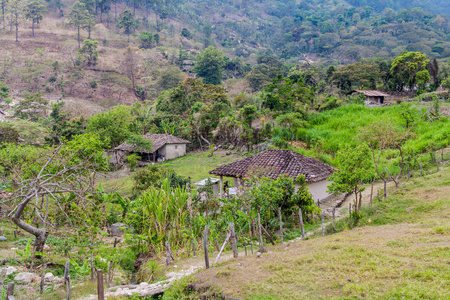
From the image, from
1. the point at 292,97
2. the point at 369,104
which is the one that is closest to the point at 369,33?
the point at 369,104

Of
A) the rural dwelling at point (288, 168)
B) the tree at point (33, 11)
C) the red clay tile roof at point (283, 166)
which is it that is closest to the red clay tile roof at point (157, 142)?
the red clay tile roof at point (283, 166)

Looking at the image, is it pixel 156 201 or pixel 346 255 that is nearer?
pixel 346 255

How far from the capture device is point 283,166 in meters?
14.0

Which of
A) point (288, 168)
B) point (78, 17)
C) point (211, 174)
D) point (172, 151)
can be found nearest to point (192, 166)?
point (172, 151)

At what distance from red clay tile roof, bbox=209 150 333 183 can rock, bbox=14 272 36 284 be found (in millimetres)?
8360

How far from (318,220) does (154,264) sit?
23.7 feet

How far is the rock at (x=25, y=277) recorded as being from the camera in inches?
249

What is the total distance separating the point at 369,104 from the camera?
1298 inches

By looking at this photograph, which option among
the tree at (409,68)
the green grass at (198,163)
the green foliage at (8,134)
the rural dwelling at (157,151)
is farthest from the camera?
the tree at (409,68)

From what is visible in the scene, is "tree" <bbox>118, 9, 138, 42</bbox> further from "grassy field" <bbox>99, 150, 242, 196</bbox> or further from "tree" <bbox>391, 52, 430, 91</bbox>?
"tree" <bbox>391, 52, 430, 91</bbox>

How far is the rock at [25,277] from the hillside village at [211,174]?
0.12ft

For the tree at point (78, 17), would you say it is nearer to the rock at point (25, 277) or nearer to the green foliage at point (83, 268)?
the rock at point (25, 277)

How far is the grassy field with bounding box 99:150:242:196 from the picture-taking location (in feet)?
69.9

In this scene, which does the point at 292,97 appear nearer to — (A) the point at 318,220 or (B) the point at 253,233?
(A) the point at 318,220
